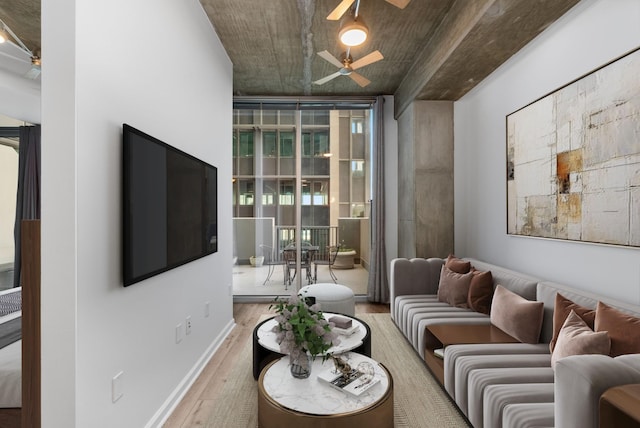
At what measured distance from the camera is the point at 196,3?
2.78m

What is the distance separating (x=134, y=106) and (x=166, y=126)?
37cm

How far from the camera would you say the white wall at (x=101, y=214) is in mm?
1376

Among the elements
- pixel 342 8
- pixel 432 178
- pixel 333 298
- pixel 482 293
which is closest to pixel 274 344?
pixel 333 298

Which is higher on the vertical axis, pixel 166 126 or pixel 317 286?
pixel 166 126

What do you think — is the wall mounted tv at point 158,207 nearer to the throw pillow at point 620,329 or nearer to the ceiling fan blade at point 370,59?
the ceiling fan blade at point 370,59

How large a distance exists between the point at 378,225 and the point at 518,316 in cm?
272

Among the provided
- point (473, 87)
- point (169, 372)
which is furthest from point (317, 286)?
point (473, 87)

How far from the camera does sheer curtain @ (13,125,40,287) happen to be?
2799 millimetres

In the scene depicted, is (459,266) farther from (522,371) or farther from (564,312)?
(522,371)

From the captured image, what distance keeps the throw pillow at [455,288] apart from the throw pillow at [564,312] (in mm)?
1005

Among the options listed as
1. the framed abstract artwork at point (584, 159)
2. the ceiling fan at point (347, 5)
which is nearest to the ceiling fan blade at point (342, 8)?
the ceiling fan at point (347, 5)

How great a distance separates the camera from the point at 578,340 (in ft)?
5.30

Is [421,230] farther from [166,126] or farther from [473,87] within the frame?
[166,126]

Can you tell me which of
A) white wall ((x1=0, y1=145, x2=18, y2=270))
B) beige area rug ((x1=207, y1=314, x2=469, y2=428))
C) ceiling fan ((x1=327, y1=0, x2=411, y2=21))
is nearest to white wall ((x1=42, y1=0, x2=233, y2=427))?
beige area rug ((x1=207, y1=314, x2=469, y2=428))
